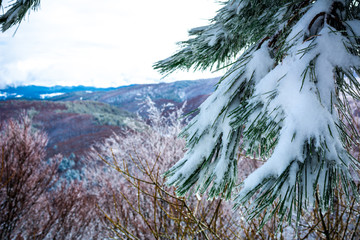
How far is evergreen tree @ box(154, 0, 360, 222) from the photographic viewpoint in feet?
1.93

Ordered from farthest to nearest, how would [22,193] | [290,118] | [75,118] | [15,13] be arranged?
[75,118] → [22,193] → [15,13] → [290,118]

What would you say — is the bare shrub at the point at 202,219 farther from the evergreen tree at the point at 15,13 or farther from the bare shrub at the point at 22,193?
the bare shrub at the point at 22,193

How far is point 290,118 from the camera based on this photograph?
23.8 inches

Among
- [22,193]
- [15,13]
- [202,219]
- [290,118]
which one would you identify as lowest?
[22,193]

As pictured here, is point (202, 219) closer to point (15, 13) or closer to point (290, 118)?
point (290, 118)

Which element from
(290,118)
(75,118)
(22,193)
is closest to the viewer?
(290,118)

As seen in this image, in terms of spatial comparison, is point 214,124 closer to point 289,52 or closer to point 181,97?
point 289,52

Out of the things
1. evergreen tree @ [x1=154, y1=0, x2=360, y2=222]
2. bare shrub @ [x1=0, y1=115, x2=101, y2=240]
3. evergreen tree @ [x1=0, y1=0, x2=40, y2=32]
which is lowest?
bare shrub @ [x1=0, y1=115, x2=101, y2=240]

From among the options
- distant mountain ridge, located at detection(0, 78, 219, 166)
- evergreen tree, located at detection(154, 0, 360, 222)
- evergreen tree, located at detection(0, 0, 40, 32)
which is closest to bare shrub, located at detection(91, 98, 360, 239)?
evergreen tree, located at detection(154, 0, 360, 222)

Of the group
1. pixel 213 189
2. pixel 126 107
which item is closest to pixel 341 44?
pixel 213 189

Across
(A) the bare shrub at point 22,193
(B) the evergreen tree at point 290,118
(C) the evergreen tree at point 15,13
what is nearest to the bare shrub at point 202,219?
(B) the evergreen tree at point 290,118

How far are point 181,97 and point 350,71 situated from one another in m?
111

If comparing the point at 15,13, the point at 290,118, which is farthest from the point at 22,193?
the point at 290,118

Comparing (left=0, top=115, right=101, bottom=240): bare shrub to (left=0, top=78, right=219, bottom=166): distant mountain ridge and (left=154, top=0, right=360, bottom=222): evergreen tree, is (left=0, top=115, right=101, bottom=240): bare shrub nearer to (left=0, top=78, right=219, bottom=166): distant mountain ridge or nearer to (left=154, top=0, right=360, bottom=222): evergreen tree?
(left=154, top=0, right=360, bottom=222): evergreen tree
